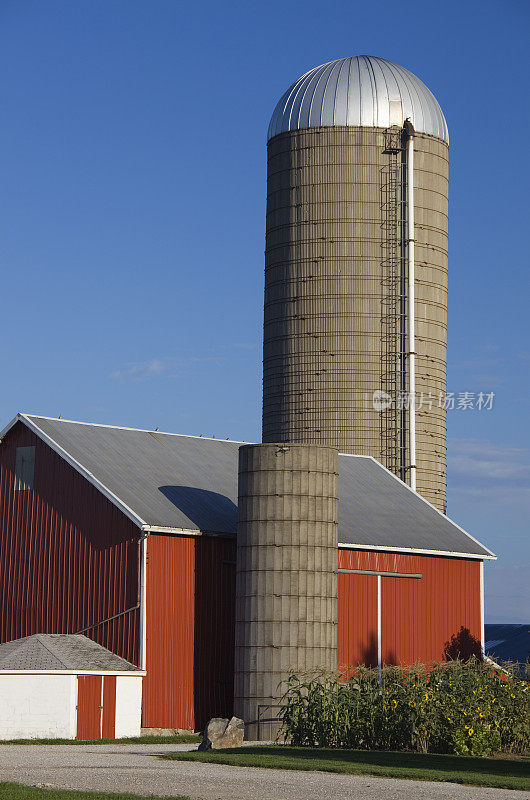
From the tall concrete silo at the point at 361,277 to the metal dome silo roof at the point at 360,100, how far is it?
2.2 inches

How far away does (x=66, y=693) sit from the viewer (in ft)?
106

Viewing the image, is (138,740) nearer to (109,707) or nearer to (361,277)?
(109,707)

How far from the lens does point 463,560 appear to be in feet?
139

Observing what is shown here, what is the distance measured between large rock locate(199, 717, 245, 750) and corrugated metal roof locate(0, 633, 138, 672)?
15.5 feet

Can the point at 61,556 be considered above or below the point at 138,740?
above

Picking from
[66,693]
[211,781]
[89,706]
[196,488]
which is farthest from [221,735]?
[196,488]

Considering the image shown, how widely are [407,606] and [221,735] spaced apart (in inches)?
470

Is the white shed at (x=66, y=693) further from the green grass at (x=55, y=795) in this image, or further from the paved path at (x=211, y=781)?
the green grass at (x=55, y=795)

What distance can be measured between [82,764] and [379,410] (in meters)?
27.5

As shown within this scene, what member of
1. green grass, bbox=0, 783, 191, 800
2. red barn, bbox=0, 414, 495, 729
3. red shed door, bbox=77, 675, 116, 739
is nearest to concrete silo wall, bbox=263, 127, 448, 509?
red barn, bbox=0, 414, 495, 729

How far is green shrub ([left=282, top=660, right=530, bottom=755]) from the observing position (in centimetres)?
2606

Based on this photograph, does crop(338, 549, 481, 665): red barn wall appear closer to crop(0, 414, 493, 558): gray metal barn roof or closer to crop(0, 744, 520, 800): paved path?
crop(0, 414, 493, 558): gray metal barn roof

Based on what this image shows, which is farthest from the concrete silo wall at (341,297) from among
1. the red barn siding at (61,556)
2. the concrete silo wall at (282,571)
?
the red barn siding at (61,556)

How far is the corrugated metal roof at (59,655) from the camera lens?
107 feet
